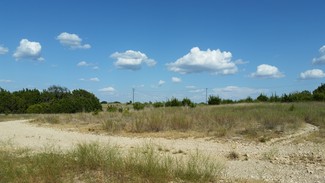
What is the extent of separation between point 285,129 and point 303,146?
4.89 metres

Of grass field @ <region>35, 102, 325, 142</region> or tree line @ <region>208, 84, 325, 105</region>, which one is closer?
grass field @ <region>35, 102, 325, 142</region>

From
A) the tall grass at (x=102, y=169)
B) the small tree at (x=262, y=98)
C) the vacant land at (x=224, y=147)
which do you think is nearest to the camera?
the tall grass at (x=102, y=169)

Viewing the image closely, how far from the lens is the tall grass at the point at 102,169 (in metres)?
8.55

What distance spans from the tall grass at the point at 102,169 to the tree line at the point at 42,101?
52.6 metres

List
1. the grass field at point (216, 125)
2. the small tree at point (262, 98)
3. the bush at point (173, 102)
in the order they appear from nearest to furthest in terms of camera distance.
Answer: the grass field at point (216, 125), the bush at point (173, 102), the small tree at point (262, 98)

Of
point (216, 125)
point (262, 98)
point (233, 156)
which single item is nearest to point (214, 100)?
point (262, 98)

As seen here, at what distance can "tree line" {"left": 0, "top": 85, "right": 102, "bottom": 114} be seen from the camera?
6694cm

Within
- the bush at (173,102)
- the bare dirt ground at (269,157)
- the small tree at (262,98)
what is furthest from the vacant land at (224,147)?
the small tree at (262,98)

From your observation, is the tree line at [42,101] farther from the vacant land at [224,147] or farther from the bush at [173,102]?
the vacant land at [224,147]

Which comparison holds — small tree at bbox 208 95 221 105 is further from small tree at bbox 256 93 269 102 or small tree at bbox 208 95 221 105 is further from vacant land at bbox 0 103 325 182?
vacant land at bbox 0 103 325 182

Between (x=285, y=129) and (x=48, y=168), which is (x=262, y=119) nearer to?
(x=285, y=129)

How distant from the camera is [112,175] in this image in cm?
884

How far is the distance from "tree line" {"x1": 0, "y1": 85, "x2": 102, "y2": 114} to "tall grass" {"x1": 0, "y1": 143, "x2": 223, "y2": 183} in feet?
173

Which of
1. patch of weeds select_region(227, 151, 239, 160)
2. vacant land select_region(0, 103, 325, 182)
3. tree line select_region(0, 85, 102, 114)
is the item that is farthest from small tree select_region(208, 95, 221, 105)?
patch of weeds select_region(227, 151, 239, 160)
